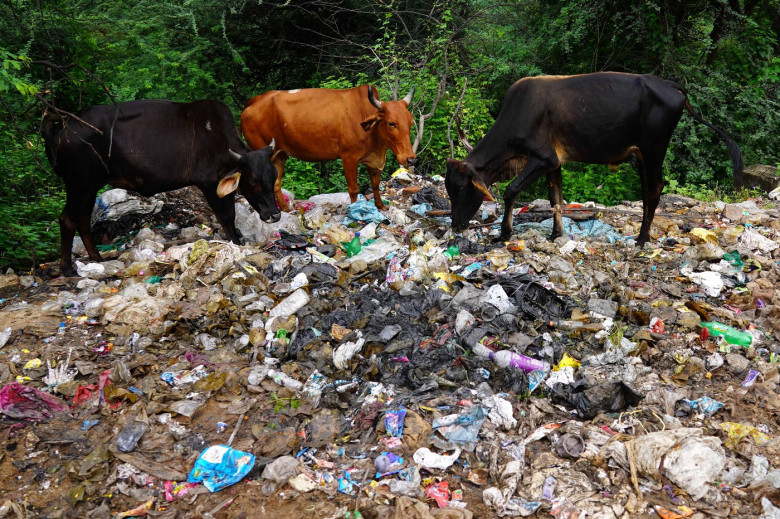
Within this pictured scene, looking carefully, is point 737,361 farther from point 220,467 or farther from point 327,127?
point 327,127

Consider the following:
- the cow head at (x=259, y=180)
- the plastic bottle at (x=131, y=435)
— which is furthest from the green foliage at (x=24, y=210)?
the plastic bottle at (x=131, y=435)

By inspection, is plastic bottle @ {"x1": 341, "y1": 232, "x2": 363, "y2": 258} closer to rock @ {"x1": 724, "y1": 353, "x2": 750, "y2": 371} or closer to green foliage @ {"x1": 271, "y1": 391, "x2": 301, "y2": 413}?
green foliage @ {"x1": 271, "y1": 391, "x2": 301, "y2": 413}

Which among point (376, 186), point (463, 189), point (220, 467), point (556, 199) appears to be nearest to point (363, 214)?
point (376, 186)

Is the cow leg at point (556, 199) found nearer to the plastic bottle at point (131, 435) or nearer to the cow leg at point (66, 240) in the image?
the plastic bottle at point (131, 435)

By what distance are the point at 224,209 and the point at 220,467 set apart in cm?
374

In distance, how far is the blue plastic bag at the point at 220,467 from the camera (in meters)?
3.34

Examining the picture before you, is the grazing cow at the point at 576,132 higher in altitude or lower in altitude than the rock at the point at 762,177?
higher

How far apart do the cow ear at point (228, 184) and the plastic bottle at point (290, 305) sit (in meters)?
1.74

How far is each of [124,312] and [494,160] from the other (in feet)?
13.7

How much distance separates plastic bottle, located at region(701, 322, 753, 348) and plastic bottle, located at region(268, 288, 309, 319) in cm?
336

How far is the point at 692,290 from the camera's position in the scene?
546 cm

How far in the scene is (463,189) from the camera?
664cm

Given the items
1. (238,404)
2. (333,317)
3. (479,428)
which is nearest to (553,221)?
(333,317)

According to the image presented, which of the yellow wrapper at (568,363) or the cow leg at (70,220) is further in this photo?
the cow leg at (70,220)
